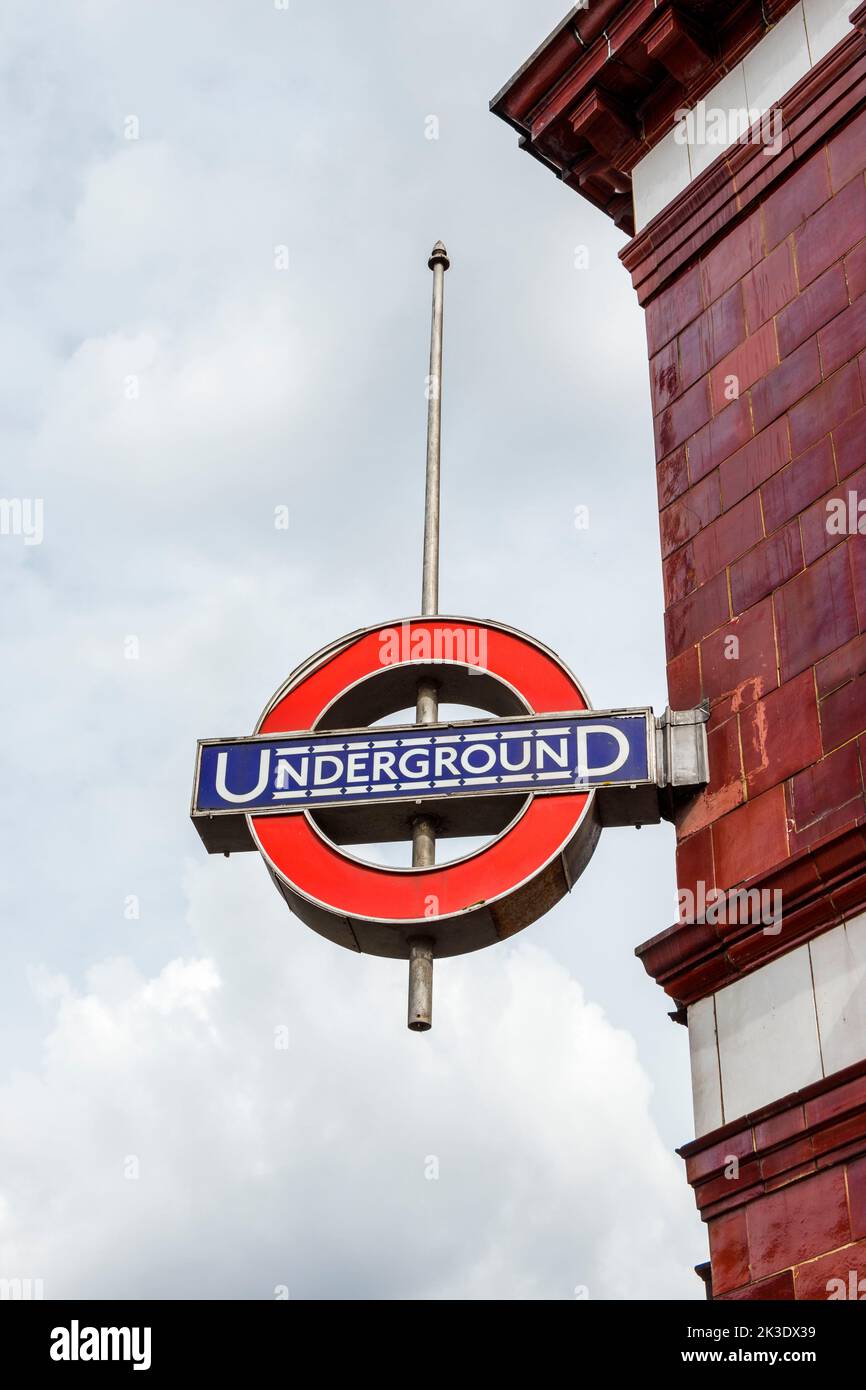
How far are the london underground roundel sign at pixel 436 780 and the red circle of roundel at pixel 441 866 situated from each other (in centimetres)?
1

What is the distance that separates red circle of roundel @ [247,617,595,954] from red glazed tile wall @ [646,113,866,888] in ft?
2.63

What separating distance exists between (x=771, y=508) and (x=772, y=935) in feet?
10.00

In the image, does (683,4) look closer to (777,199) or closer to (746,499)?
(777,199)

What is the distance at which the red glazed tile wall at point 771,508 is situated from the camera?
1020cm

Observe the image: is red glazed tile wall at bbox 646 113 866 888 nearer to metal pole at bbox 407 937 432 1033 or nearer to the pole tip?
metal pole at bbox 407 937 432 1033

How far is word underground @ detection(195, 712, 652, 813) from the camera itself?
11055mm

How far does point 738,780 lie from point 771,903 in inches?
41.9

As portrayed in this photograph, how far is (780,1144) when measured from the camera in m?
9.05
